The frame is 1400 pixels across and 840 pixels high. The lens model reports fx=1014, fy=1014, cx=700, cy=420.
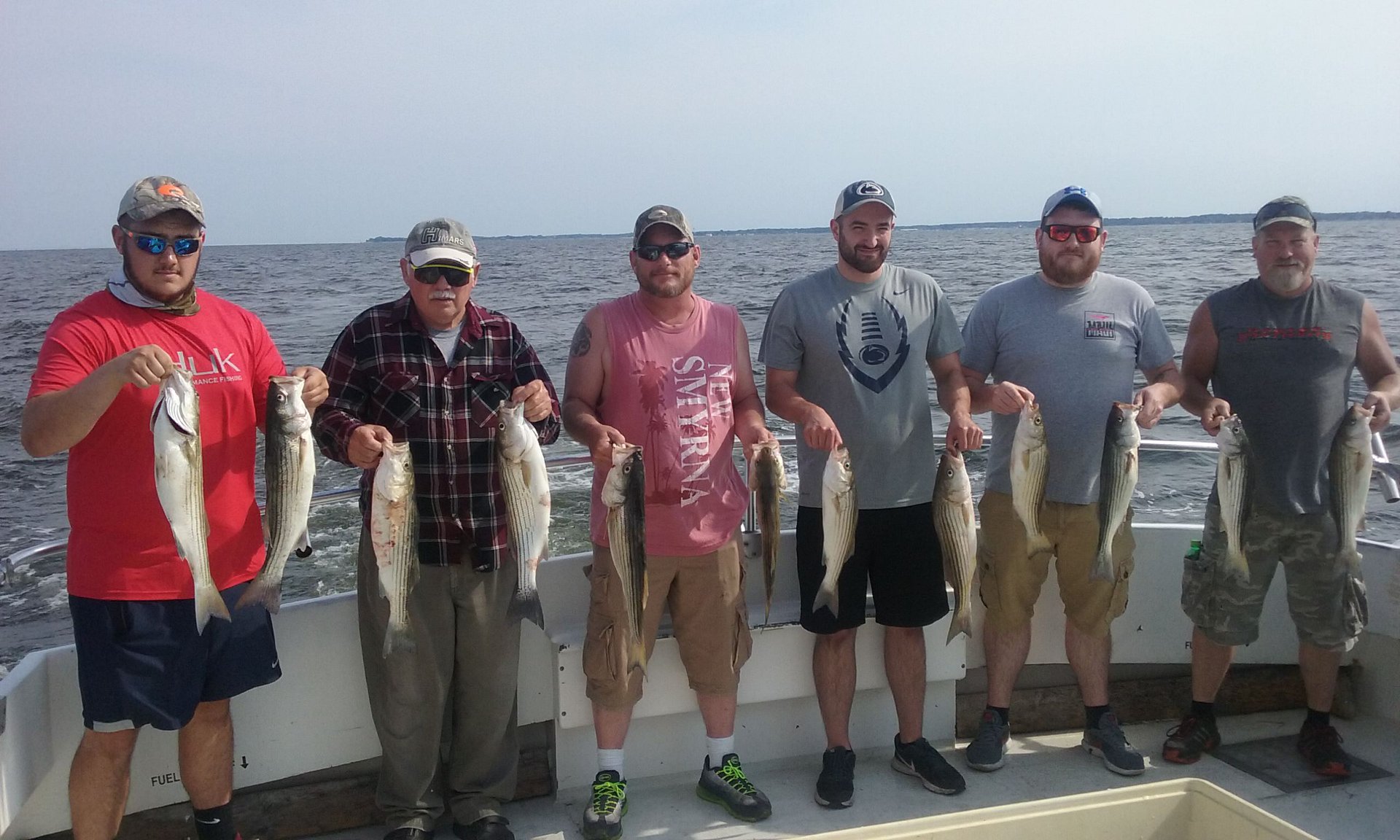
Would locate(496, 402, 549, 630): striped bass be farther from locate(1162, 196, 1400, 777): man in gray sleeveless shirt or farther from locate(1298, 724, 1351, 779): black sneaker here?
locate(1298, 724, 1351, 779): black sneaker

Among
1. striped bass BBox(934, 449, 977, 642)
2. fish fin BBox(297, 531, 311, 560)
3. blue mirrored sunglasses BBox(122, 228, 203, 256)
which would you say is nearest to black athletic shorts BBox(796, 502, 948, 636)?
striped bass BBox(934, 449, 977, 642)

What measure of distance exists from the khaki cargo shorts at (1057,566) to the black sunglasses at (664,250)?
6.02ft

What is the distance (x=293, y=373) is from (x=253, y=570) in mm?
728

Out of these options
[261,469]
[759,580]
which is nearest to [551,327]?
[261,469]

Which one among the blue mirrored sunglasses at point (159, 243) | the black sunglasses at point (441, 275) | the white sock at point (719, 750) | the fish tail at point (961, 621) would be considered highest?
the blue mirrored sunglasses at point (159, 243)

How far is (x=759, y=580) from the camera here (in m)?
5.10

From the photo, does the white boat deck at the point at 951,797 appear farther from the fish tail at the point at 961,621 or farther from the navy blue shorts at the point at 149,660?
the navy blue shorts at the point at 149,660

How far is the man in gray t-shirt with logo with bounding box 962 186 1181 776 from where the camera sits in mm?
4574

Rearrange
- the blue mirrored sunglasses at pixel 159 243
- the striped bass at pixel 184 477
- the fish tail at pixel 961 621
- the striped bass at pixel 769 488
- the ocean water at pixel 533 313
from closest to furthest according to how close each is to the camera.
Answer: the striped bass at pixel 184 477 < the blue mirrored sunglasses at pixel 159 243 < the striped bass at pixel 769 488 < the fish tail at pixel 961 621 < the ocean water at pixel 533 313

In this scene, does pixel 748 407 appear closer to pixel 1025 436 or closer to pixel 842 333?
pixel 842 333

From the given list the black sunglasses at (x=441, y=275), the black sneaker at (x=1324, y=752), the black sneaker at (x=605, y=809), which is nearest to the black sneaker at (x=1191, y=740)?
the black sneaker at (x=1324, y=752)

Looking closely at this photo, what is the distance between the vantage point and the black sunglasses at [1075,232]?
4590 mm

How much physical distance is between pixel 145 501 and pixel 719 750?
2501mm

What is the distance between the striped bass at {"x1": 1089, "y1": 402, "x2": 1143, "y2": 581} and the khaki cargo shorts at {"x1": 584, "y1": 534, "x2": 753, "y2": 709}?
1.58m
